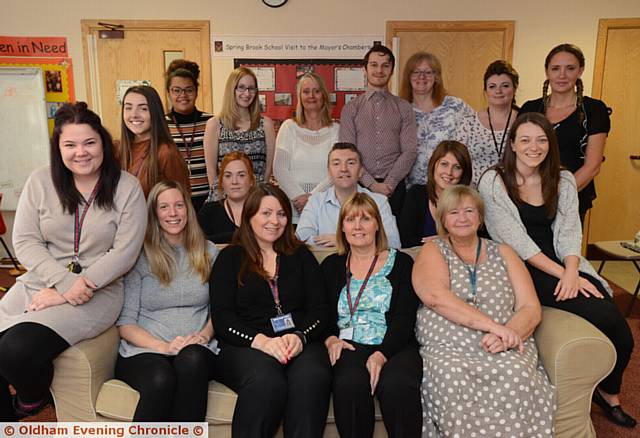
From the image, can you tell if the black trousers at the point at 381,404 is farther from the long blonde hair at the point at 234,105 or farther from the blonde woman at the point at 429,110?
the long blonde hair at the point at 234,105

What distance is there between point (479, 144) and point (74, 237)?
2.29m

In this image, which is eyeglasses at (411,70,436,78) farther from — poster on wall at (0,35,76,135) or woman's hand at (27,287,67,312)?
poster on wall at (0,35,76,135)

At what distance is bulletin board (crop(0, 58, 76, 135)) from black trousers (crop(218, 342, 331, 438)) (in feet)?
12.9

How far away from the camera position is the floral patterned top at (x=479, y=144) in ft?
10.4

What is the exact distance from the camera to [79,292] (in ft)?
6.86

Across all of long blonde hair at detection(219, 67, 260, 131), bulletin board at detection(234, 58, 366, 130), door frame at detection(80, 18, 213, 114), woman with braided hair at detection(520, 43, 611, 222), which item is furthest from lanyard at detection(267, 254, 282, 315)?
door frame at detection(80, 18, 213, 114)

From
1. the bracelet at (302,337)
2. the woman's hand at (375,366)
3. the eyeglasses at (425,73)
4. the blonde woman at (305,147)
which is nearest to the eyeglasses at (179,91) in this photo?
the blonde woman at (305,147)

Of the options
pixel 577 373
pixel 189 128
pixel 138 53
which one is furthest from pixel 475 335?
pixel 138 53

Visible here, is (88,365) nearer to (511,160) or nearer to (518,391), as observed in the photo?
(518,391)

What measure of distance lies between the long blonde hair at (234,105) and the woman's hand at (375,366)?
1797mm

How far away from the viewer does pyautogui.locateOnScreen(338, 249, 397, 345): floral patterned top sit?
2303mm

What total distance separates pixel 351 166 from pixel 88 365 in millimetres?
1618

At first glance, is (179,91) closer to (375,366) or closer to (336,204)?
(336,204)

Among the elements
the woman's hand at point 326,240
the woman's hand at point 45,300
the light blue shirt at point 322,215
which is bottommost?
the woman's hand at point 45,300
